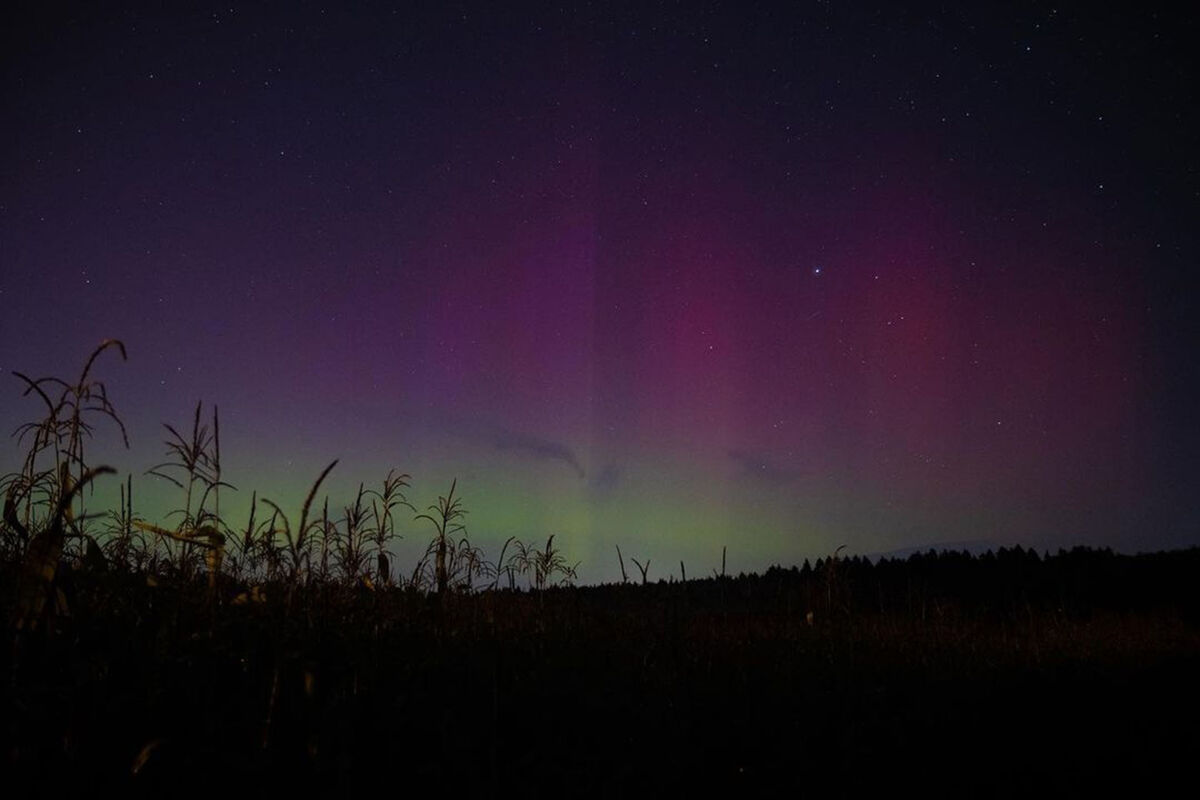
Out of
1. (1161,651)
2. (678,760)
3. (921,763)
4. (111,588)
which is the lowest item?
(1161,651)

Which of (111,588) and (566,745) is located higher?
(111,588)

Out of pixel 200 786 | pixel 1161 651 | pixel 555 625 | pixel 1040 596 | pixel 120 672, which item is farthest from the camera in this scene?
pixel 1040 596

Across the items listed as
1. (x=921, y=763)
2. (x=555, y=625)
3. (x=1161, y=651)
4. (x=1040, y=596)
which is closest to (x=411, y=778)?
(x=921, y=763)

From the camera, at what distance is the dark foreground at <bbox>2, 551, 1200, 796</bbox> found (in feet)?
10.3

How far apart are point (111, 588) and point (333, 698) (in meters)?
2.33

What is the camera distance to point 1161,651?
15.6 m

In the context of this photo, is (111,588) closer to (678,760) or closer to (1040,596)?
(678,760)

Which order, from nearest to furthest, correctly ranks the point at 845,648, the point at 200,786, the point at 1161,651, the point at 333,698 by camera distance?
the point at 200,786, the point at 333,698, the point at 845,648, the point at 1161,651

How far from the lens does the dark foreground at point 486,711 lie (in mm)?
3135

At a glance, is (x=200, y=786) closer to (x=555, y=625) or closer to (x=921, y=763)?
(x=921, y=763)

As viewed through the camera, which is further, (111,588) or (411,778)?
(111,588)

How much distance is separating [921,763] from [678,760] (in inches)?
81.5

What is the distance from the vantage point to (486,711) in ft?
13.8

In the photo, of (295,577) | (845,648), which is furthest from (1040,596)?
(295,577)
